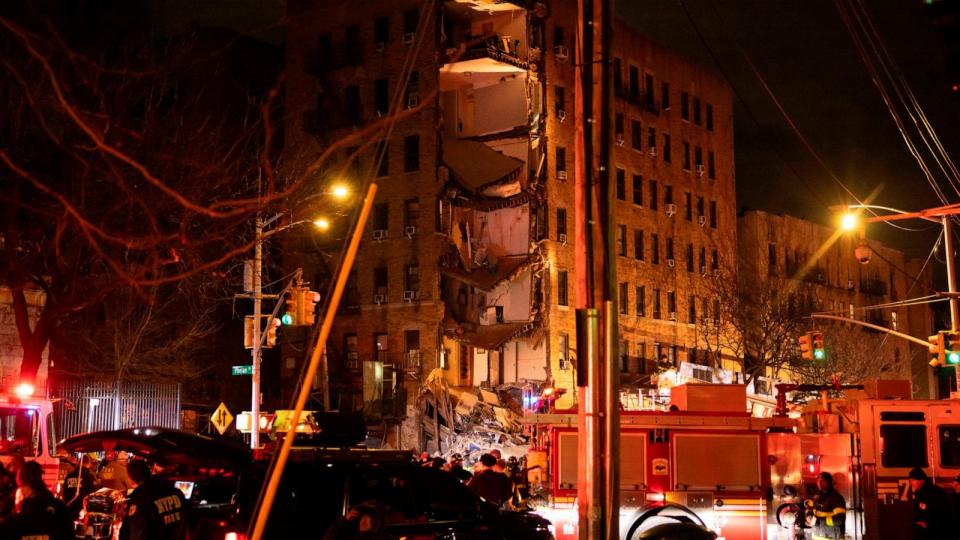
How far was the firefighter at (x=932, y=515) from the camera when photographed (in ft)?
46.2

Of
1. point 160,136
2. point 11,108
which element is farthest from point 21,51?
point 160,136

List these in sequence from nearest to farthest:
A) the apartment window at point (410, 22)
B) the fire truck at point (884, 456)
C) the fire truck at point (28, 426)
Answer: the fire truck at point (884, 456) → the fire truck at point (28, 426) → the apartment window at point (410, 22)

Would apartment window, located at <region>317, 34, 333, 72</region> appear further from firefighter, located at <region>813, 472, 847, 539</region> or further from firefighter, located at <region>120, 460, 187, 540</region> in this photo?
firefighter, located at <region>120, 460, 187, 540</region>

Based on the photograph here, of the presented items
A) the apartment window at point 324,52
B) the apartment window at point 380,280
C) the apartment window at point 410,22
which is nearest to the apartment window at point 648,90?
the apartment window at point 410,22

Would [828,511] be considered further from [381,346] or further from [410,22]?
[410,22]

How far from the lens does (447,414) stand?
4409 centimetres

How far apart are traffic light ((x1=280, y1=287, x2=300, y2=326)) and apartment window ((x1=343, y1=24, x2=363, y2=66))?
30.4m

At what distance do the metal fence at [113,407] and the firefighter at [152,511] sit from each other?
1973 centimetres

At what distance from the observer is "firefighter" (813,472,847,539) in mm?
17172

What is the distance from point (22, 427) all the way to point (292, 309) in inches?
262

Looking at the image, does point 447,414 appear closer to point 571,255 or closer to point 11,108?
point 571,255

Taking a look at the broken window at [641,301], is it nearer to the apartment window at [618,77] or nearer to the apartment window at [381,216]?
the apartment window at [618,77]

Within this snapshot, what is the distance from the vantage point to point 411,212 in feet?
166

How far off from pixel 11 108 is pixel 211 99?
2973 centimetres
